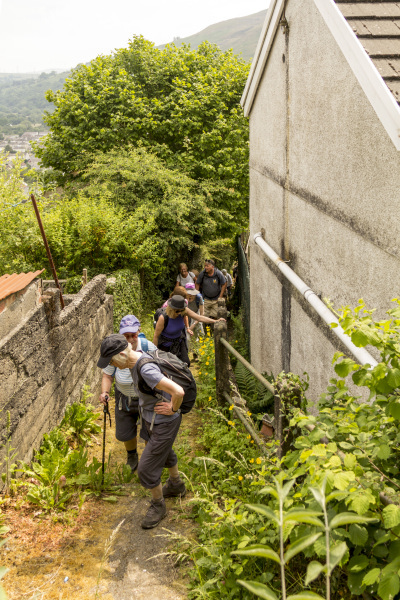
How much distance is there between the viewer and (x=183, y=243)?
45.3 ft

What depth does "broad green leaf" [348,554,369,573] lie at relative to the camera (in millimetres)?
1766

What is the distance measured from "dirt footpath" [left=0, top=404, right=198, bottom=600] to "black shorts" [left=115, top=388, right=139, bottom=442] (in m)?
0.77

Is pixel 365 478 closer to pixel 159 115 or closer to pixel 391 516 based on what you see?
pixel 391 516

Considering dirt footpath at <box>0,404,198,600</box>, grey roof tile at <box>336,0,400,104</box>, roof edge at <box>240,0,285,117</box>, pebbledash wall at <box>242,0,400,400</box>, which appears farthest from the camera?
roof edge at <box>240,0,285,117</box>

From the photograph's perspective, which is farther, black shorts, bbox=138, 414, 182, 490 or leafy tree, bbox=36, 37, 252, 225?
leafy tree, bbox=36, 37, 252, 225

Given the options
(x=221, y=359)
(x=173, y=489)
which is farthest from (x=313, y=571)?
(x=221, y=359)

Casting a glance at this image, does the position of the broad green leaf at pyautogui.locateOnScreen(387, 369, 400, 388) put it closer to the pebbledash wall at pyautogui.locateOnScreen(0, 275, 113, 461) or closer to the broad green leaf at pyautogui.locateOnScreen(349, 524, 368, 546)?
the broad green leaf at pyautogui.locateOnScreen(349, 524, 368, 546)

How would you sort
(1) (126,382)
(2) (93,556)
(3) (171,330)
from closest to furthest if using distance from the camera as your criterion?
1. (2) (93,556)
2. (1) (126,382)
3. (3) (171,330)

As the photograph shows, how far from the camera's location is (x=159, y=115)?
53.7ft

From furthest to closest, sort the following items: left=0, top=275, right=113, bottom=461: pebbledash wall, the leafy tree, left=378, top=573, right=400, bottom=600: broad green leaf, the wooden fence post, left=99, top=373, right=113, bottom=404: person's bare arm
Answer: the leafy tree < the wooden fence post < left=99, top=373, right=113, bottom=404: person's bare arm < left=0, top=275, right=113, bottom=461: pebbledash wall < left=378, top=573, right=400, bottom=600: broad green leaf

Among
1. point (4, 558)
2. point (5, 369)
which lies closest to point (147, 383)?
point (5, 369)

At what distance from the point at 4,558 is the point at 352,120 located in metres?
4.10

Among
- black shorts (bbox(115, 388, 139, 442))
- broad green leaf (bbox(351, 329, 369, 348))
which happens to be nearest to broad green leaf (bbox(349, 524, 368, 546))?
broad green leaf (bbox(351, 329, 369, 348))

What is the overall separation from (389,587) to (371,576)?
0.28 feet
